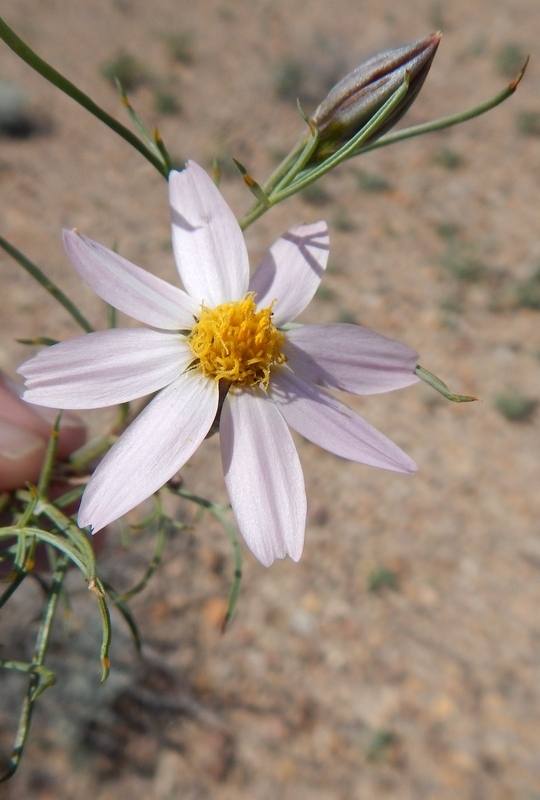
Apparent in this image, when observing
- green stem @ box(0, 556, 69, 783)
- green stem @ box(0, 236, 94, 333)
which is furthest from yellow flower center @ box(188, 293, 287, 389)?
green stem @ box(0, 556, 69, 783)

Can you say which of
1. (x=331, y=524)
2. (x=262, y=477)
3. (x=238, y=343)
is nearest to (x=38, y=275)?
(x=238, y=343)

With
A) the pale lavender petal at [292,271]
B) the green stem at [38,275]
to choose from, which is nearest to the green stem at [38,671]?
the green stem at [38,275]

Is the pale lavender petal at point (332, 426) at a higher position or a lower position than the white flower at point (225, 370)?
lower

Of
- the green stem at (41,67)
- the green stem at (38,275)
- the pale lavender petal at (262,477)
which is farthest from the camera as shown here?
the green stem at (38,275)

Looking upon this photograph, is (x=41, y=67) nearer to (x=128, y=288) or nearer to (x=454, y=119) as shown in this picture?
(x=128, y=288)

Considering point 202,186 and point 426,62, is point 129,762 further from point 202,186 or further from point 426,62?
point 426,62

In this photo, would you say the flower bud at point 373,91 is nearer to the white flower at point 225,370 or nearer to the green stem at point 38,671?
the white flower at point 225,370
